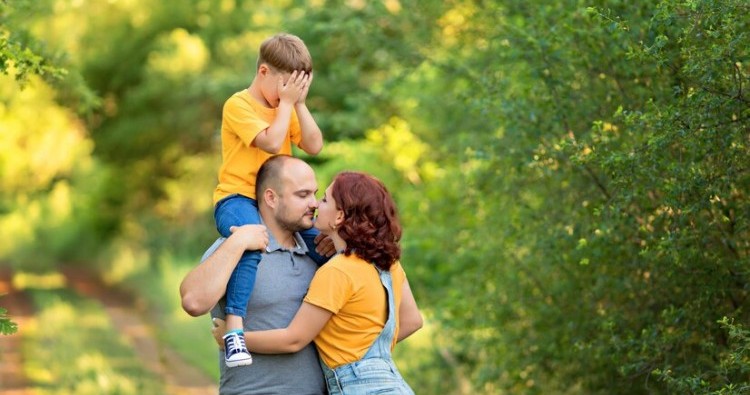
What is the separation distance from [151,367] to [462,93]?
7.86 metres

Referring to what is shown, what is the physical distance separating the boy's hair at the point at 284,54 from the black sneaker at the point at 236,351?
1034 millimetres

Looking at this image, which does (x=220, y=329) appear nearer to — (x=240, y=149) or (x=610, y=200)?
(x=240, y=149)

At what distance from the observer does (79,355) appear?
13.7 m

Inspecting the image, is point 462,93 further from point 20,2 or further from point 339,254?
point 339,254

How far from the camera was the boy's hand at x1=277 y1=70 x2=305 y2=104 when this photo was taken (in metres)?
4.70

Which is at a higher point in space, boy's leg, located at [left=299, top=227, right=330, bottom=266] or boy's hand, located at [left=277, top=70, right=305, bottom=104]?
boy's hand, located at [left=277, top=70, right=305, bottom=104]

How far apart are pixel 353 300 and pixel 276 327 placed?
1.05 feet

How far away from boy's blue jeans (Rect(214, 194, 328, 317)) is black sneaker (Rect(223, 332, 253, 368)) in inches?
3.3

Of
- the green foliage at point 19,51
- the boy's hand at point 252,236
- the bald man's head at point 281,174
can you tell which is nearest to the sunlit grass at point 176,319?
the green foliage at point 19,51

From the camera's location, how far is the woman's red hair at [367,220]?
14.3 feet

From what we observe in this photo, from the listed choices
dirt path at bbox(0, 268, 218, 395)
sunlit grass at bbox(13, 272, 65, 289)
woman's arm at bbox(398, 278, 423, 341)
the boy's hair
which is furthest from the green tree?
sunlit grass at bbox(13, 272, 65, 289)

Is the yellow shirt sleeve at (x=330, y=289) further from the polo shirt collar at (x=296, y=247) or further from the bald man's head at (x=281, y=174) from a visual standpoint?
the bald man's head at (x=281, y=174)

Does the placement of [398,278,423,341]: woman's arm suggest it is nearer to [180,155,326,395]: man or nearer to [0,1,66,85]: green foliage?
[180,155,326,395]: man

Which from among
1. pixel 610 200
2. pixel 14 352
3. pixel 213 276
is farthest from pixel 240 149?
pixel 14 352
